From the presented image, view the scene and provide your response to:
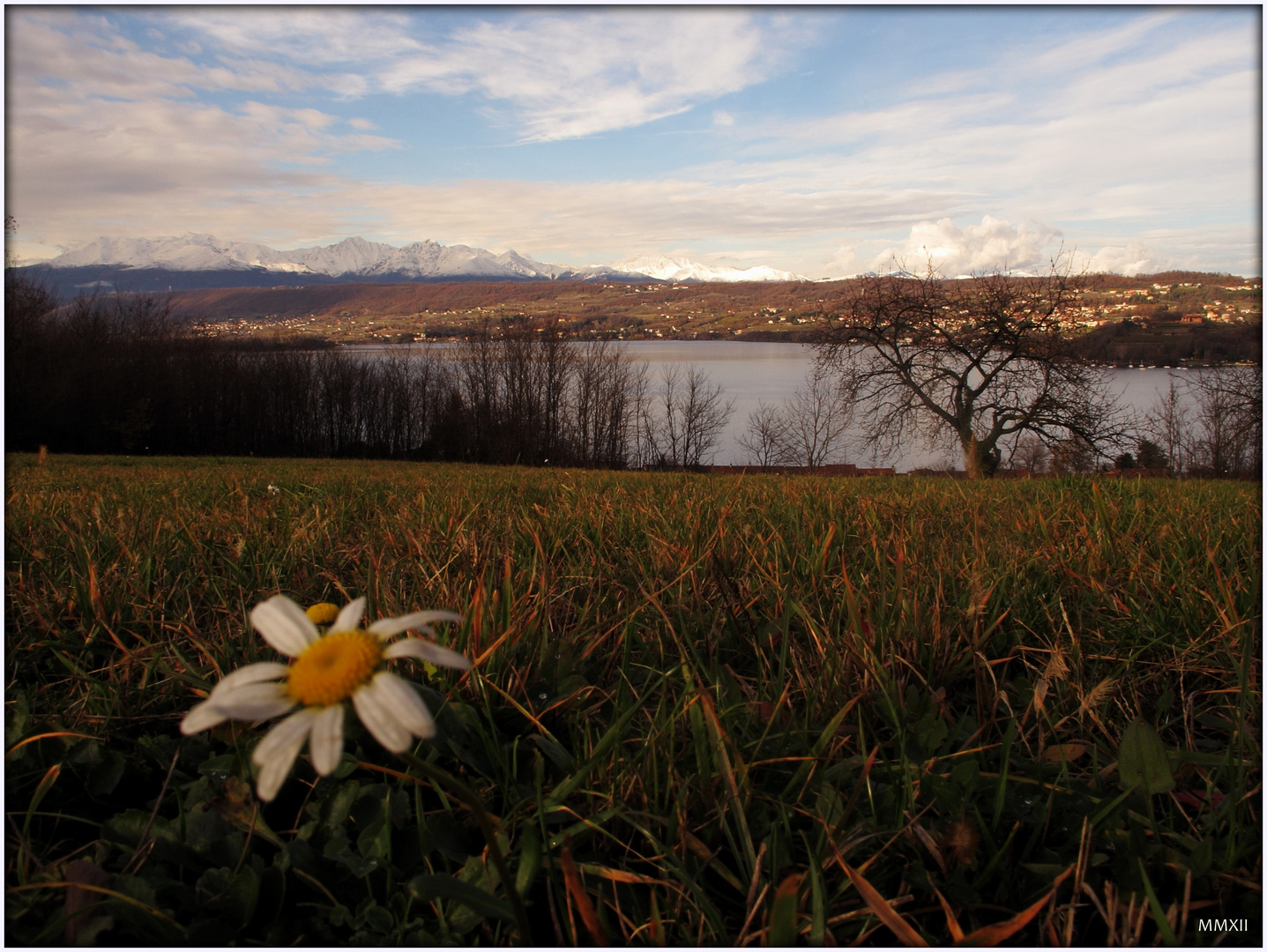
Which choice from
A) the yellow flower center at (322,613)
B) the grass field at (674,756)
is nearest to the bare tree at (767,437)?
the grass field at (674,756)

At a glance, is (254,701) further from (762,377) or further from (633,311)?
(633,311)

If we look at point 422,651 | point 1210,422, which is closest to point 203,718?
point 422,651

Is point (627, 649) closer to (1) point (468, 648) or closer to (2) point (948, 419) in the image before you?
(1) point (468, 648)

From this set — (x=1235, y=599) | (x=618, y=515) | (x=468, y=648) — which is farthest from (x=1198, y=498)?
(x=468, y=648)

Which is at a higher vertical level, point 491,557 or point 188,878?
point 491,557

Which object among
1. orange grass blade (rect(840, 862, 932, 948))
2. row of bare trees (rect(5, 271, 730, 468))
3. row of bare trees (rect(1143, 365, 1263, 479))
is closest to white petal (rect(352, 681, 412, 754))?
orange grass blade (rect(840, 862, 932, 948))

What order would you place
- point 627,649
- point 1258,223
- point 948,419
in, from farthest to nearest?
1. point 948,419
2. point 1258,223
3. point 627,649

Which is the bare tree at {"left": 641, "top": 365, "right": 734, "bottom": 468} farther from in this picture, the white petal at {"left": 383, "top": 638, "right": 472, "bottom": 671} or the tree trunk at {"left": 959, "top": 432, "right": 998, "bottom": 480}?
the white petal at {"left": 383, "top": 638, "right": 472, "bottom": 671}
